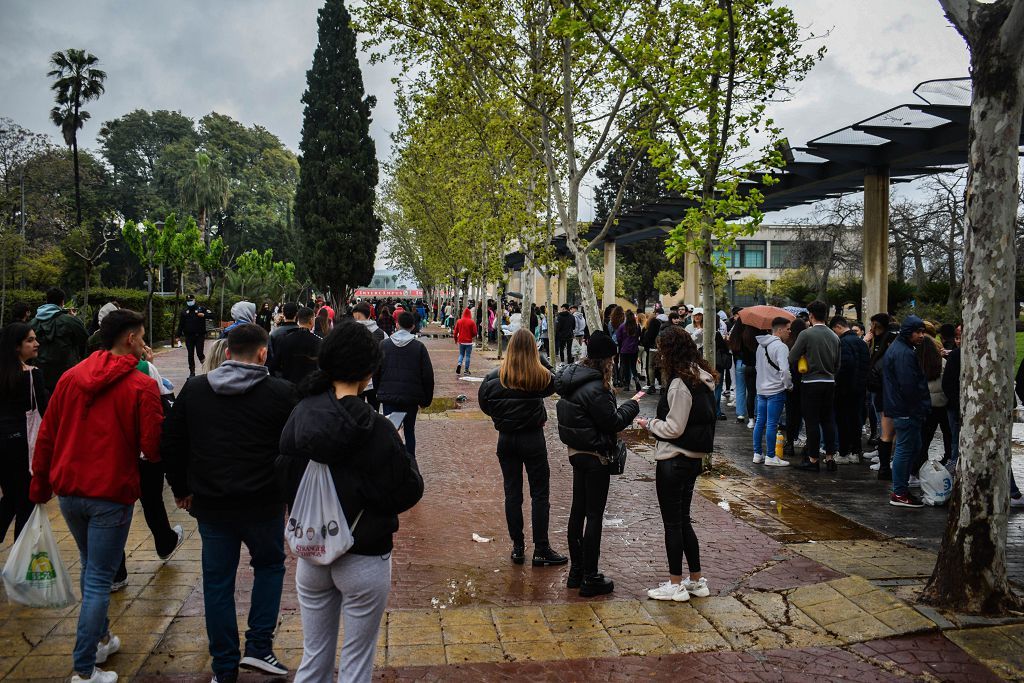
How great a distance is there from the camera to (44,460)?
4.35 meters

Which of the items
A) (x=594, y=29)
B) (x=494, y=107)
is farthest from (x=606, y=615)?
(x=494, y=107)

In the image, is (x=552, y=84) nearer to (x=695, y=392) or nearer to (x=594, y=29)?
(x=594, y=29)

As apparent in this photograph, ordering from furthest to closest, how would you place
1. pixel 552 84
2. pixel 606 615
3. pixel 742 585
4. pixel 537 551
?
pixel 552 84 < pixel 537 551 < pixel 742 585 < pixel 606 615

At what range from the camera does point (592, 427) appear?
5.38 m

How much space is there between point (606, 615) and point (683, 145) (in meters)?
6.04

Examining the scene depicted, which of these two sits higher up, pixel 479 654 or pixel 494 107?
pixel 494 107

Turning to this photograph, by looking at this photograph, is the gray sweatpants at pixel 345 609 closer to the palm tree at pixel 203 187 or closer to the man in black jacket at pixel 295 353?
the man in black jacket at pixel 295 353

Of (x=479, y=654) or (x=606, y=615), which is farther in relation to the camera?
(x=606, y=615)

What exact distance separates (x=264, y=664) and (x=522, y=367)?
259 centimetres

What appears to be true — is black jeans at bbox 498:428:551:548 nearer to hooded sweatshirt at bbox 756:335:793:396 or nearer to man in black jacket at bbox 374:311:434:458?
man in black jacket at bbox 374:311:434:458

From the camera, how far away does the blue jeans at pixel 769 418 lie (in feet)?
33.3

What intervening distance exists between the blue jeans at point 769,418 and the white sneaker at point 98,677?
26.2 feet

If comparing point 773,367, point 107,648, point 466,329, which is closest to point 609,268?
point 466,329

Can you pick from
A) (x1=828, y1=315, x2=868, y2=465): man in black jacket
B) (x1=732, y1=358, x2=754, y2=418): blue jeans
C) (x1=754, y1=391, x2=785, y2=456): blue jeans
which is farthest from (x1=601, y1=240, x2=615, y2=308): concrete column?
(x1=754, y1=391, x2=785, y2=456): blue jeans
